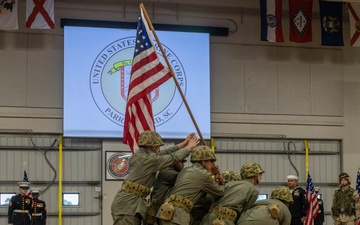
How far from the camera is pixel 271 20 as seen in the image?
61.5 feet

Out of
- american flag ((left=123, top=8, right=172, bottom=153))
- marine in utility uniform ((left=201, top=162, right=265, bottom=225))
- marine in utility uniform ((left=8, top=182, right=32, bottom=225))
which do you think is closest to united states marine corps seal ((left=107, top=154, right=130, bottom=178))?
marine in utility uniform ((left=8, top=182, right=32, bottom=225))

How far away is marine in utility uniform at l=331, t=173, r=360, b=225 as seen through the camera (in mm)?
16406

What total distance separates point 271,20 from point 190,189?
424 inches

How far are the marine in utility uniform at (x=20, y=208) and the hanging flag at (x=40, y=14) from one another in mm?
3640

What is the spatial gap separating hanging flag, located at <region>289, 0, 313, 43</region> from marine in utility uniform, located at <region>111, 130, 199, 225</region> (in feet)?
34.8

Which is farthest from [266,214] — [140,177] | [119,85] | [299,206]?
[119,85]

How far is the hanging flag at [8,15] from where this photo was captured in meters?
16.9

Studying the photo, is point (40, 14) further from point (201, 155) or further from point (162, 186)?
point (201, 155)

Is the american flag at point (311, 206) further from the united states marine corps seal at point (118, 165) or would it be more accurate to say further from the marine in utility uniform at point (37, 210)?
the marine in utility uniform at point (37, 210)

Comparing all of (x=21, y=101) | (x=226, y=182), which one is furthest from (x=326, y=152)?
(x=226, y=182)

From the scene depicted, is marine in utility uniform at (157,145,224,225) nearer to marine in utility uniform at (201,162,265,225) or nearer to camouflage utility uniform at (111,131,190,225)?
marine in utility uniform at (201,162,265,225)

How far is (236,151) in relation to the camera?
1891 centimetres

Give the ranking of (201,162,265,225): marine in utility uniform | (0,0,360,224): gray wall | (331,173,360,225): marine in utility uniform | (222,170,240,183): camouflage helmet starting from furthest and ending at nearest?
(0,0,360,224): gray wall, (331,173,360,225): marine in utility uniform, (222,170,240,183): camouflage helmet, (201,162,265,225): marine in utility uniform

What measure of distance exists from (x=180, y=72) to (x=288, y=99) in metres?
3.14
